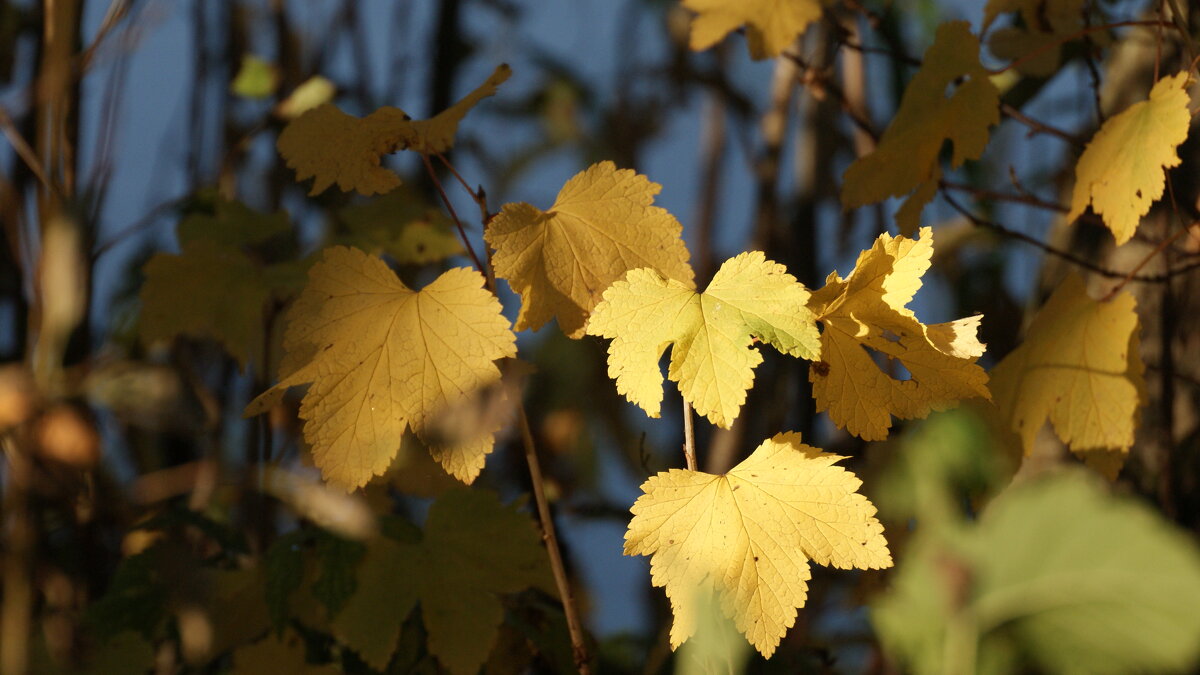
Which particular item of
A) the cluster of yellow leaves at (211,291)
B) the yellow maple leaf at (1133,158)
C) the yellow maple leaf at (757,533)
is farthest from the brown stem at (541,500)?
the yellow maple leaf at (1133,158)

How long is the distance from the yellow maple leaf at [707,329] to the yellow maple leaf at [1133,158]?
0.32m

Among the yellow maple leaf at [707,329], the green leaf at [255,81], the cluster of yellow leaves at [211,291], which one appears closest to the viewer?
the yellow maple leaf at [707,329]

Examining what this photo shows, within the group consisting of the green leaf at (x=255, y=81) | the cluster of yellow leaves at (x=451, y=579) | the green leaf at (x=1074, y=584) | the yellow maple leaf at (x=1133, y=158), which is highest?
the green leaf at (x=1074, y=584)

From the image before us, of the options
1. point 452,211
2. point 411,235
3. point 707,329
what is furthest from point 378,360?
point 411,235

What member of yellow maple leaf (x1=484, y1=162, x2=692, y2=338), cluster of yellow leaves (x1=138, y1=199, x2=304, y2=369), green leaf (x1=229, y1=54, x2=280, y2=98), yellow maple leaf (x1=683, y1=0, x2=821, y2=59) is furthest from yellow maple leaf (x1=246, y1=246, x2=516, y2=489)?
green leaf (x1=229, y1=54, x2=280, y2=98)

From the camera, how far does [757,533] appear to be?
55 cm

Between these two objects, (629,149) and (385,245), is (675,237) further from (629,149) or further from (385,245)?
(629,149)

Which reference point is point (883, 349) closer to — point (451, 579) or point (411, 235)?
point (451, 579)

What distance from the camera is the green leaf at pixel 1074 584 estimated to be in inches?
9.1

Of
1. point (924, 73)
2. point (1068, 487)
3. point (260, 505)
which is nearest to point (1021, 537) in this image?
point (1068, 487)

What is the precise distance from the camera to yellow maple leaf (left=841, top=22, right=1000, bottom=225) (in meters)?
0.78

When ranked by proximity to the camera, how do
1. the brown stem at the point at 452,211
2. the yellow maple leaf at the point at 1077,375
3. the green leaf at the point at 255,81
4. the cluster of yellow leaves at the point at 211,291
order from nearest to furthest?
the brown stem at the point at 452,211, the yellow maple leaf at the point at 1077,375, the cluster of yellow leaves at the point at 211,291, the green leaf at the point at 255,81

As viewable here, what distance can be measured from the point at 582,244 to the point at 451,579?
0.33m

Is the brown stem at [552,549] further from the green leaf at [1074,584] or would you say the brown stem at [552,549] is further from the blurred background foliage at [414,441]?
the green leaf at [1074,584]
